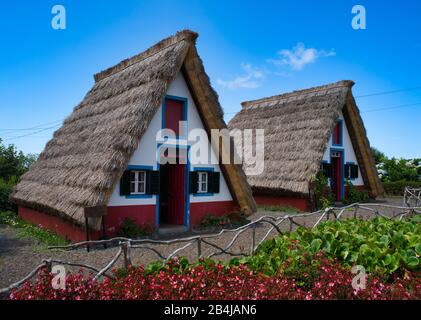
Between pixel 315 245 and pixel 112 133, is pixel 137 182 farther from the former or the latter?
pixel 315 245

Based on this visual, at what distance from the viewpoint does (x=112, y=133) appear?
924cm

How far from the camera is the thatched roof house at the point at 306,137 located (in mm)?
14773

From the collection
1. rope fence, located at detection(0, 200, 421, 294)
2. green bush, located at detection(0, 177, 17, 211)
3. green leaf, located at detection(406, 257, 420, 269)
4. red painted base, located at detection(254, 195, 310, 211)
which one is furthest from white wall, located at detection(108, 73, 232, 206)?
green bush, located at detection(0, 177, 17, 211)

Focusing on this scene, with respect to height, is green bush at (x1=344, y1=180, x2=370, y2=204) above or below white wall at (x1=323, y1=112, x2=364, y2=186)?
below

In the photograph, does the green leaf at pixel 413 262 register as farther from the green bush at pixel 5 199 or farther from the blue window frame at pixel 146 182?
the green bush at pixel 5 199

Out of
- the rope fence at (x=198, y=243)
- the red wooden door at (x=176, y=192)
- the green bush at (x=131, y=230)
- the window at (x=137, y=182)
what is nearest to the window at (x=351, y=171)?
the rope fence at (x=198, y=243)

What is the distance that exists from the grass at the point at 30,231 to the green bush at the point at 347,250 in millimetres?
5486

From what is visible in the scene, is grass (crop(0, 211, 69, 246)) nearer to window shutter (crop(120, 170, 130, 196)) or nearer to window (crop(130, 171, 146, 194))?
window shutter (crop(120, 170, 130, 196))

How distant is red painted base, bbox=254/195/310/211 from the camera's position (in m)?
14.6

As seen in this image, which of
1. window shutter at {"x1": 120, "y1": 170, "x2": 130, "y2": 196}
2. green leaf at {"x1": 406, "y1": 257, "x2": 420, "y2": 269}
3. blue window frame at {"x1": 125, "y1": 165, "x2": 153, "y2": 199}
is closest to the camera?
green leaf at {"x1": 406, "y1": 257, "x2": 420, "y2": 269}

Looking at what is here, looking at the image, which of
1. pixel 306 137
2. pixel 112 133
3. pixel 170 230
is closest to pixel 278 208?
pixel 306 137

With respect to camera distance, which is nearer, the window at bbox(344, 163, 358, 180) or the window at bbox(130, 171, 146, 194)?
the window at bbox(130, 171, 146, 194)

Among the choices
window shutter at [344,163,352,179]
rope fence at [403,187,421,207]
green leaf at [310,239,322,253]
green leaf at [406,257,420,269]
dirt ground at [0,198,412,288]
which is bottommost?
dirt ground at [0,198,412,288]

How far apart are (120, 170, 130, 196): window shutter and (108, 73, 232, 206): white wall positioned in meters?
0.10
